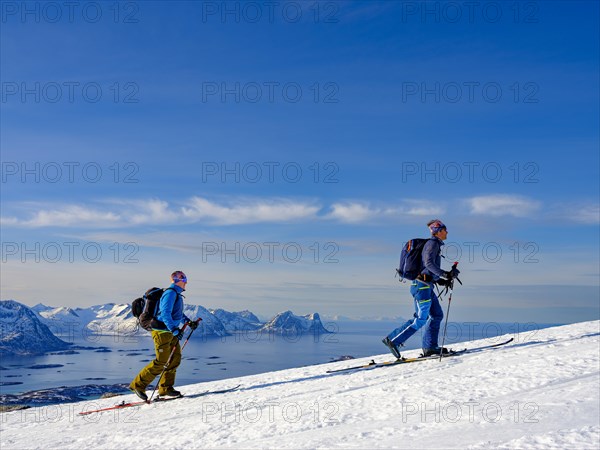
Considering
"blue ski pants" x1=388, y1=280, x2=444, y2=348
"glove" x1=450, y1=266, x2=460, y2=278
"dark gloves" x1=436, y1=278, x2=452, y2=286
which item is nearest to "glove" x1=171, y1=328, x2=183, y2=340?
"blue ski pants" x1=388, y1=280, x2=444, y2=348

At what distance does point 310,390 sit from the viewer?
8500 millimetres

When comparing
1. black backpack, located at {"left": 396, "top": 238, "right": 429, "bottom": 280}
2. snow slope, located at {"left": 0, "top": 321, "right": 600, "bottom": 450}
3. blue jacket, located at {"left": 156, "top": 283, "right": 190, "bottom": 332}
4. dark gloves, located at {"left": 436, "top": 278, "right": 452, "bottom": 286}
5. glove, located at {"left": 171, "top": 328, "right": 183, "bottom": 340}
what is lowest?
snow slope, located at {"left": 0, "top": 321, "right": 600, "bottom": 450}

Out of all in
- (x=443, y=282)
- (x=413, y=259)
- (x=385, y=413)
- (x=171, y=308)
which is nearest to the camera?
(x=385, y=413)

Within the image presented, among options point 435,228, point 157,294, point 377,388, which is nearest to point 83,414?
point 157,294

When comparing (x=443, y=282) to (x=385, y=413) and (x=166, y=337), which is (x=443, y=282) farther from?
(x=166, y=337)

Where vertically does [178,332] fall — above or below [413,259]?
below

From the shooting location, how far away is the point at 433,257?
381 inches

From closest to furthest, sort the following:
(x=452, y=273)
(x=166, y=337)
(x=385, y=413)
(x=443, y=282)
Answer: (x=385, y=413) → (x=166, y=337) → (x=452, y=273) → (x=443, y=282)

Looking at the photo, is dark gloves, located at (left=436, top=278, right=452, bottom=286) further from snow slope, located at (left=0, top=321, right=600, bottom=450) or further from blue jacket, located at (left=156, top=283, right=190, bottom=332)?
blue jacket, located at (left=156, top=283, right=190, bottom=332)

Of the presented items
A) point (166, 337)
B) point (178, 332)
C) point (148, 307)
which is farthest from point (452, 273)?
point (148, 307)

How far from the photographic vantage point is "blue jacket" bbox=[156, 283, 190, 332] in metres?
9.17

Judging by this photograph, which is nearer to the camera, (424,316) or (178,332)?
(178,332)

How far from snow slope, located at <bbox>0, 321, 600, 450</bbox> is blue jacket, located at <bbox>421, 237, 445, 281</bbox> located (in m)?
1.81

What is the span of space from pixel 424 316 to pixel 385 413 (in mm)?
4146
